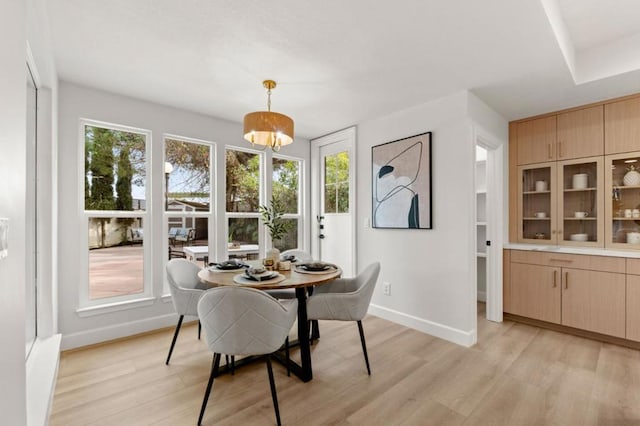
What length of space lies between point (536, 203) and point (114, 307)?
15.6ft

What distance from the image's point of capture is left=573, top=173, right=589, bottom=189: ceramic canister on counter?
3.19 meters

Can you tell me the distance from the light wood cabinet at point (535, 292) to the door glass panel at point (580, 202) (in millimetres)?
523

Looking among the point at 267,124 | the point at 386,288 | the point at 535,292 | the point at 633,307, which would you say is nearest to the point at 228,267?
the point at 267,124

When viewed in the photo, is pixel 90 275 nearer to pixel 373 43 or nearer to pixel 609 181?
pixel 373 43

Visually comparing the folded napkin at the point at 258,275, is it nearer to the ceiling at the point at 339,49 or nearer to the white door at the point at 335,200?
the ceiling at the point at 339,49

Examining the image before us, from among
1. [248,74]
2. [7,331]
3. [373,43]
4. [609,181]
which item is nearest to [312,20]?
[373,43]

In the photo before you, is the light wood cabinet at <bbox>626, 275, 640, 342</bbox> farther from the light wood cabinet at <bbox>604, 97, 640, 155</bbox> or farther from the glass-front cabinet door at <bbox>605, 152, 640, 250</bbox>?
the light wood cabinet at <bbox>604, 97, 640, 155</bbox>

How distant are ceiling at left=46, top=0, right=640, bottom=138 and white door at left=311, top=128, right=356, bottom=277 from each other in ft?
3.41

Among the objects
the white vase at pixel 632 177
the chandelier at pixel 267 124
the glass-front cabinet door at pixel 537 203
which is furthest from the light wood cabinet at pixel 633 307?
the chandelier at pixel 267 124

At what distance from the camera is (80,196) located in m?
2.75

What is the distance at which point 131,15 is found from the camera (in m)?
1.80

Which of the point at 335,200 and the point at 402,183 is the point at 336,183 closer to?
the point at 335,200

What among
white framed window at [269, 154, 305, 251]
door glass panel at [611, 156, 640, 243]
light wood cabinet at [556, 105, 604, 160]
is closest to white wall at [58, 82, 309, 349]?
white framed window at [269, 154, 305, 251]

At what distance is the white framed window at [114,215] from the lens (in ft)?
9.28
